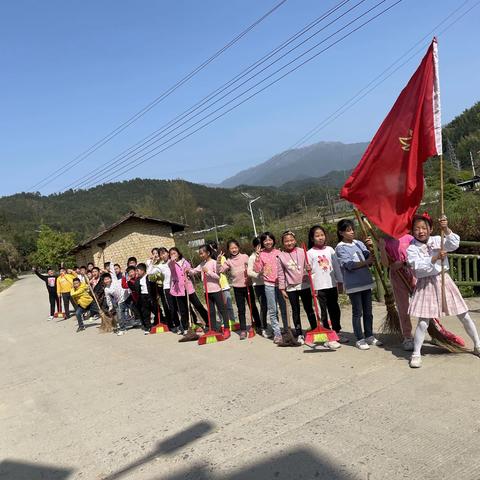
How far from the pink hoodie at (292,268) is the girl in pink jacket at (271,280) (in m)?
0.35

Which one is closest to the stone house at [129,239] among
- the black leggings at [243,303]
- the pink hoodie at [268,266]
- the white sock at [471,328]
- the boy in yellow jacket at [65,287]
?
the boy in yellow jacket at [65,287]

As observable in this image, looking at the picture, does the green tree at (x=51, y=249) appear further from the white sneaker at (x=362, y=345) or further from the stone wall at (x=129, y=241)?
the white sneaker at (x=362, y=345)

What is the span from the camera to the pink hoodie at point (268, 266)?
7.17 metres

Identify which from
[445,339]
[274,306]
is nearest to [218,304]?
[274,306]

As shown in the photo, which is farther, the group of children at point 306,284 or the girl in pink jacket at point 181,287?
the girl in pink jacket at point 181,287

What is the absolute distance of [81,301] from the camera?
12.1 metres

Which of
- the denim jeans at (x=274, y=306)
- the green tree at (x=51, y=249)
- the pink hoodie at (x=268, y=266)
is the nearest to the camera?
the denim jeans at (x=274, y=306)

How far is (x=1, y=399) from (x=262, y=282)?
412cm

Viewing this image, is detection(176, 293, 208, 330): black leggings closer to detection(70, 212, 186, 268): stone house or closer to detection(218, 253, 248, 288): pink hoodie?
detection(218, 253, 248, 288): pink hoodie

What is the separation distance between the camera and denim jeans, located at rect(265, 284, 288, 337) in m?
7.06

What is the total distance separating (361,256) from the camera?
5961mm

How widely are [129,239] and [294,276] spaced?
23836mm

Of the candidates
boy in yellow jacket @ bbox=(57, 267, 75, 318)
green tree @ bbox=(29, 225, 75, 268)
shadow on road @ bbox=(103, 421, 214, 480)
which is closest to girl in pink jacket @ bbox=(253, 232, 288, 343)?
shadow on road @ bbox=(103, 421, 214, 480)

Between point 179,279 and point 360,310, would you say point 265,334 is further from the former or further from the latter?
point 360,310
